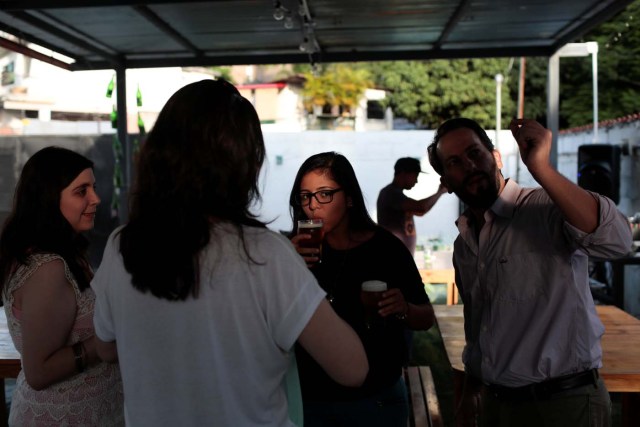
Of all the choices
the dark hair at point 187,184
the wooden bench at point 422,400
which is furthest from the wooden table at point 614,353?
the dark hair at point 187,184

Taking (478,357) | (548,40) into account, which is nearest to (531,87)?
(548,40)

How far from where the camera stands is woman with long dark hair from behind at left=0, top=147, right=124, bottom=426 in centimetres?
167

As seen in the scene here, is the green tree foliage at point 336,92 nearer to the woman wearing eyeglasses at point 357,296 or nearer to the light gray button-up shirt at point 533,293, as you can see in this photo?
the woman wearing eyeglasses at point 357,296

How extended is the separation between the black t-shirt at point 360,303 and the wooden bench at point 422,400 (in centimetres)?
66

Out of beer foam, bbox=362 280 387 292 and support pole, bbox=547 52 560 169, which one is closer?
beer foam, bbox=362 280 387 292

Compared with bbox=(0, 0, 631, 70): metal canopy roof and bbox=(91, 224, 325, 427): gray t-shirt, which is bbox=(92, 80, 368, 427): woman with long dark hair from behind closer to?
bbox=(91, 224, 325, 427): gray t-shirt

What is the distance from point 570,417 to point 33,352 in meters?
1.49

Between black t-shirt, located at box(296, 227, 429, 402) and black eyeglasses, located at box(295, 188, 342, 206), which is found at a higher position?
black eyeglasses, located at box(295, 188, 342, 206)

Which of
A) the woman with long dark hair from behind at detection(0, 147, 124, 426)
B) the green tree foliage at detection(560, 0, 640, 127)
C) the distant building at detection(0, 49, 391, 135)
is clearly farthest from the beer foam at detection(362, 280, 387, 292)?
the green tree foliage at detection(560, 0, 640, 127)

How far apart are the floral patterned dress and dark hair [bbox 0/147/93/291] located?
1.8 inches

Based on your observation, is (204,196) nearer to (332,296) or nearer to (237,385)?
(237,385)

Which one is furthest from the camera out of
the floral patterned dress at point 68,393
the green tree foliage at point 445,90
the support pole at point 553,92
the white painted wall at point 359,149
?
the green tree foliage at point 445,90

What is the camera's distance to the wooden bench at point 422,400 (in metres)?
2.60

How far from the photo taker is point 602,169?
313 inches
